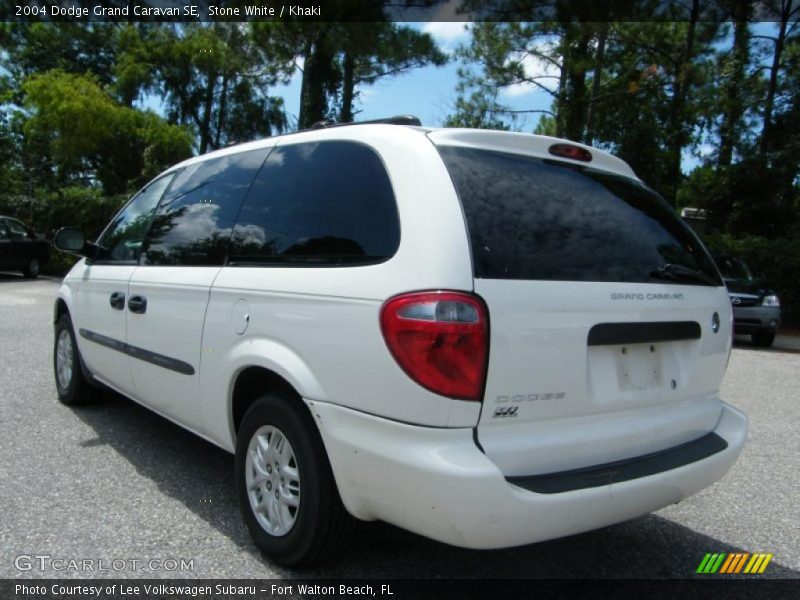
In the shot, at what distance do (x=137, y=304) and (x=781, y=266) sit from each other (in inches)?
618

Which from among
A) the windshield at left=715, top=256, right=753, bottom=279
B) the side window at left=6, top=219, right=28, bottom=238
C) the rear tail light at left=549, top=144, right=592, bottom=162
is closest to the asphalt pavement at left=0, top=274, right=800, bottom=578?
the rear tail light at left=549, top=144, right=592, bottom=162

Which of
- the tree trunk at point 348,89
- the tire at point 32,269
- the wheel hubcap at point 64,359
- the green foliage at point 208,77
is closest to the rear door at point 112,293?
the wheel hubcap at point 64,359

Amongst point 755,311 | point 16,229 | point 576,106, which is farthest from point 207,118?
point 755,311

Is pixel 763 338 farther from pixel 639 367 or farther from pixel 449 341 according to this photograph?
pixel 449 341

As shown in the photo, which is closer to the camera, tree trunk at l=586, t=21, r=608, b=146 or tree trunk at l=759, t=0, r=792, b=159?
tree trunk at l=586, t=21, r=608, b=146

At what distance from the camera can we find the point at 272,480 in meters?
2.64

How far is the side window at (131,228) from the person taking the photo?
154 inches

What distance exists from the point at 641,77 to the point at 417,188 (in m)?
19.1

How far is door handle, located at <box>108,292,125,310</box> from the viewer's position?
3.76m

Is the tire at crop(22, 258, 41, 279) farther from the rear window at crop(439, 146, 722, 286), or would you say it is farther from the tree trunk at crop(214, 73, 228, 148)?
the rear window at crop(439, 146, 722, 286)

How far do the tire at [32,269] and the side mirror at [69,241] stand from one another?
51.1 feet

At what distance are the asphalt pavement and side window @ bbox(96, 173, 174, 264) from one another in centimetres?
119

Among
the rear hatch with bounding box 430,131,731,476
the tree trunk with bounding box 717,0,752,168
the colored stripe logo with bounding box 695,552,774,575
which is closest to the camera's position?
the rear hatch with bounding box 430,131,731,476

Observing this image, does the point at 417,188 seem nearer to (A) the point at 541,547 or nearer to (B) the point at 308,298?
(B) the point at 308,298
